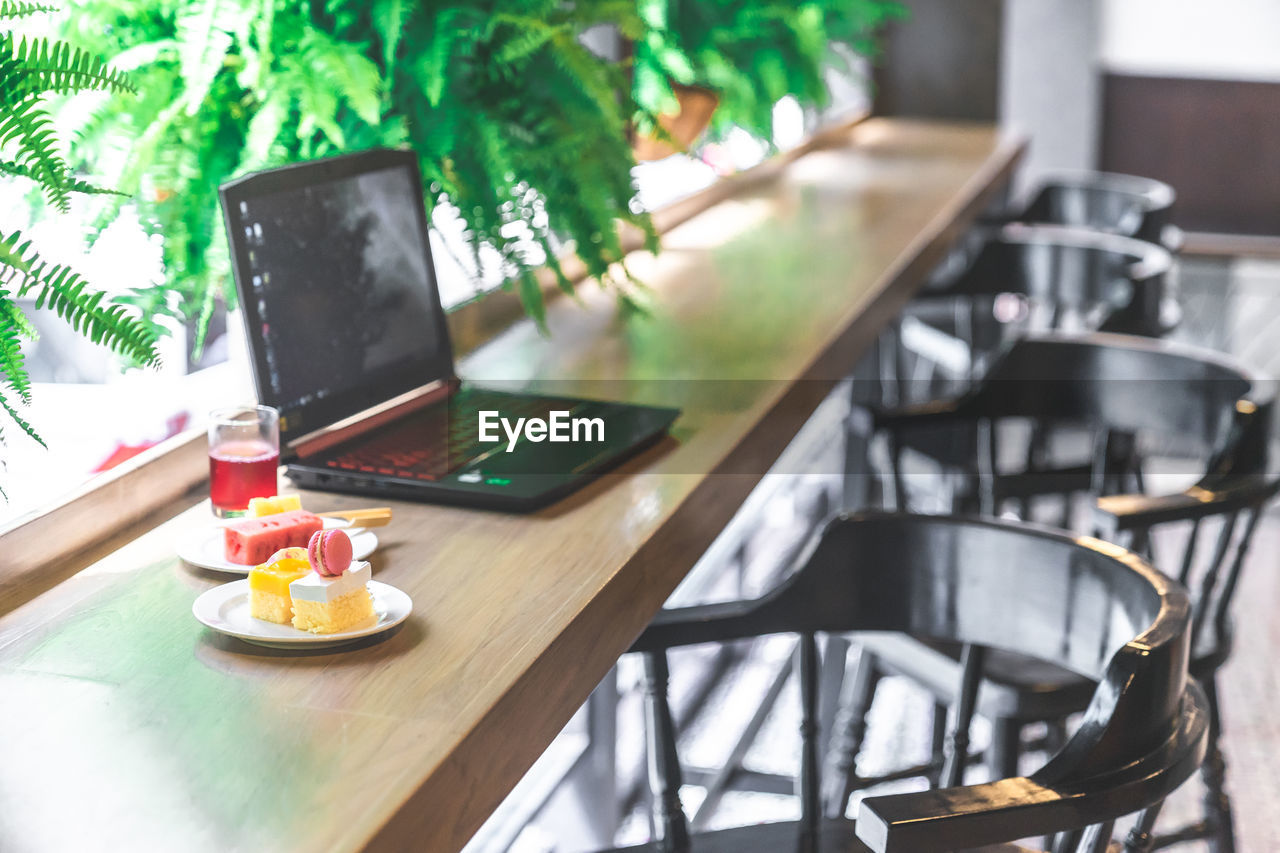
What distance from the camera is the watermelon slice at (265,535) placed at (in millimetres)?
1100

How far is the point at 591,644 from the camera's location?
1076 millimetres

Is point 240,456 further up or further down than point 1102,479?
further up

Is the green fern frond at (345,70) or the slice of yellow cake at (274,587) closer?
the slice of yellow cake at (274,587)

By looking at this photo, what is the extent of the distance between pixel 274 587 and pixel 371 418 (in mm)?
501

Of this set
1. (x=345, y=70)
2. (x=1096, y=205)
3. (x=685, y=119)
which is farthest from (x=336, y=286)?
(x=1096, y=205)

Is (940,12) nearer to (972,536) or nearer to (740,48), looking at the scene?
(740,48)

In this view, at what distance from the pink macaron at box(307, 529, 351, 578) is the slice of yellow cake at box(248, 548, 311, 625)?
0.09 feet

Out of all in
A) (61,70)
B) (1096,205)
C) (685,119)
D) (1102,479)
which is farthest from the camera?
(1096,205)

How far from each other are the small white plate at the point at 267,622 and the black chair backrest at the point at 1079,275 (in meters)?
1.74

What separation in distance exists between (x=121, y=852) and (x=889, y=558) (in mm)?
822

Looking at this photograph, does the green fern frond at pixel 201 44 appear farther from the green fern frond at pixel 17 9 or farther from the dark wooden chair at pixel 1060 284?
the dark wooden chair at pixel 1060 284

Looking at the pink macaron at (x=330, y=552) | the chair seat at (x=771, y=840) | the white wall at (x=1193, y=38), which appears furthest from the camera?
the white wall at (x=1193, y=38)

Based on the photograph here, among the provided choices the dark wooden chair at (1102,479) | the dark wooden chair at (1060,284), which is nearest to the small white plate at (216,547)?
the dark wooden chair at (1102,479)

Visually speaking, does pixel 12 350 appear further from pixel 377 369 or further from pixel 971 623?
pixel 971 623
